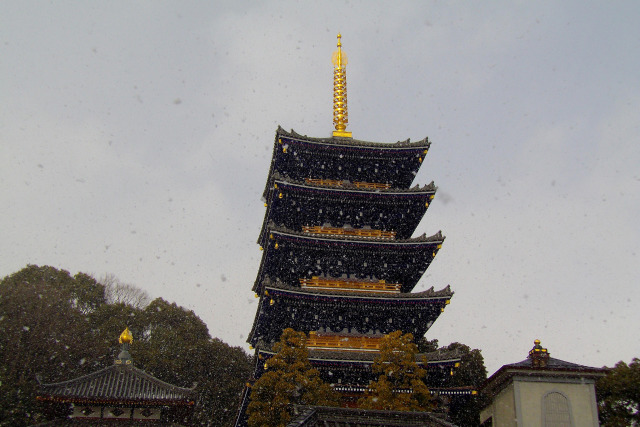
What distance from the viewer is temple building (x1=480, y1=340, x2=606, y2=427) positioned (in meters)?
23.5

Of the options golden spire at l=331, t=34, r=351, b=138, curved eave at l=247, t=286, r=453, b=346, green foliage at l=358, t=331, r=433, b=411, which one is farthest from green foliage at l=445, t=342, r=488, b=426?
golden spire at l=331, t=34, r=351, b=138

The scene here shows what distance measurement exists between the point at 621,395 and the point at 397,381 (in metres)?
9.03

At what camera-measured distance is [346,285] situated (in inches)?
1006

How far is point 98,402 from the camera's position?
2222cm

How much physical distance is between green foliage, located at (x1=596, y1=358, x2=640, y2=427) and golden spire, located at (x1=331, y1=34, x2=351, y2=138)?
50.6ft

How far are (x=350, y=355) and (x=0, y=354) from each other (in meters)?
24.5

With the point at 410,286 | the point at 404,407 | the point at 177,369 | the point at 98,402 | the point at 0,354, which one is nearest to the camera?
the point at 404,407

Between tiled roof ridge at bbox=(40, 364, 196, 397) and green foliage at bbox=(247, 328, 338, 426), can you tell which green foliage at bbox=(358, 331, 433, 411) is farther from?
tiled roof ridge at bbox=(40, 364, 196, 397)

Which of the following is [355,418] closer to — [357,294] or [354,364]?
[354,364]

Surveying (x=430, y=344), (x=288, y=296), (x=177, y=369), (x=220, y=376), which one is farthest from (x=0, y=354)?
(x=430, y=344)

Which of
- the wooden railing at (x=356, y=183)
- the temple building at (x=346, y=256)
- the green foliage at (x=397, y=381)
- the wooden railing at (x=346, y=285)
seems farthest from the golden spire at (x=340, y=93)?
the green foliage at (x=397, y=381)

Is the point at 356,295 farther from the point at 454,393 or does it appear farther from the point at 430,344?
the point at 430,344

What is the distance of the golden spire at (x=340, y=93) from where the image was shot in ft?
99.2

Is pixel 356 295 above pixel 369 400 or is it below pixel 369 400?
above
